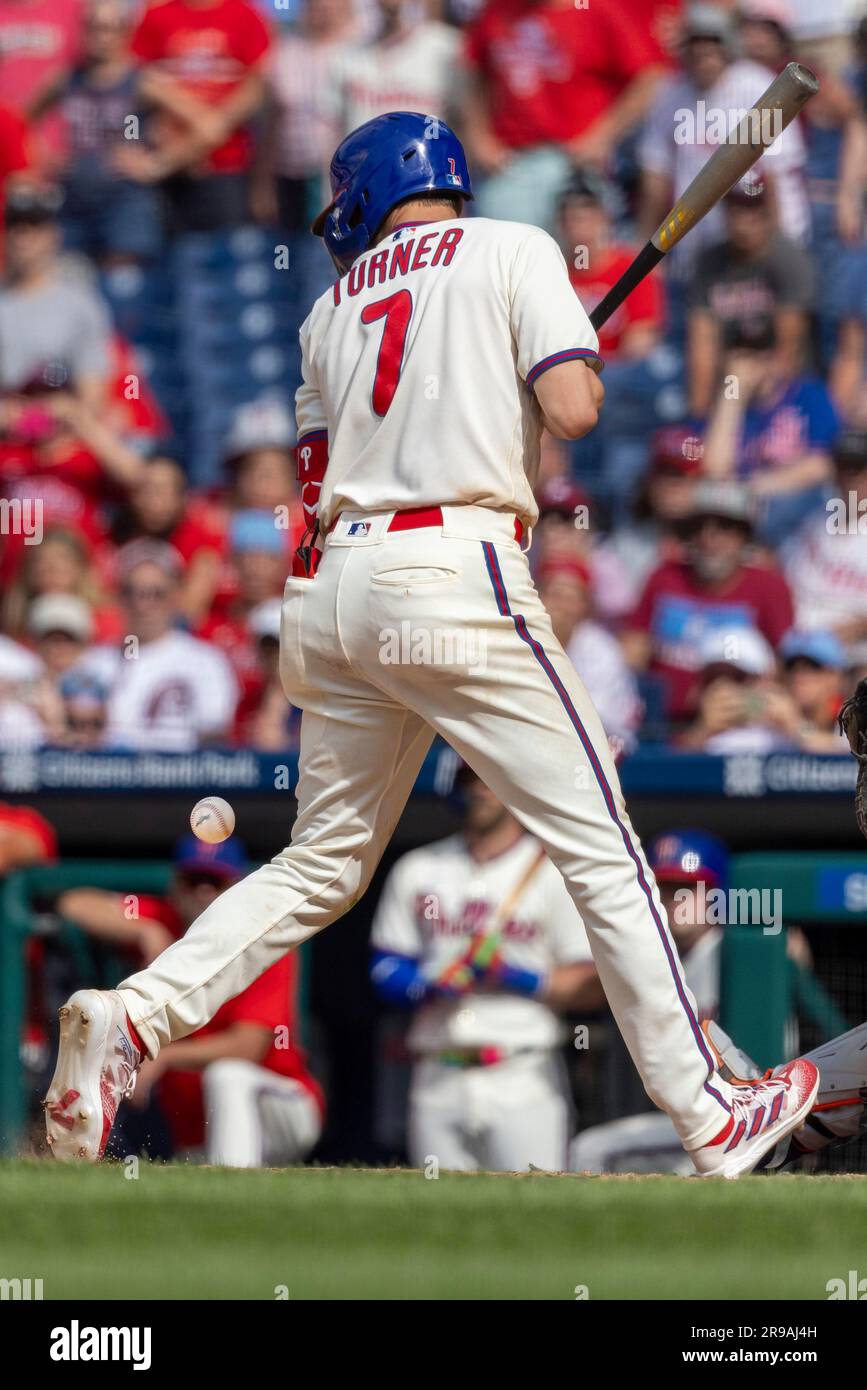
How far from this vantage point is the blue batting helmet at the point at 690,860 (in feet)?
19.3

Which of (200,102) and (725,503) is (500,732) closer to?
(725,503)

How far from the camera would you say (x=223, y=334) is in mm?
9500

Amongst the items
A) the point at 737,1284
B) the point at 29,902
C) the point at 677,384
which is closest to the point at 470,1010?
the point at 29,902

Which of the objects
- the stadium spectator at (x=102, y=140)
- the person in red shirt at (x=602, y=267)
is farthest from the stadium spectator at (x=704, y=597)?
the stadium spectator at (x=102, y=140)

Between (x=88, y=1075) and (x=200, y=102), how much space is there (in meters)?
6.99

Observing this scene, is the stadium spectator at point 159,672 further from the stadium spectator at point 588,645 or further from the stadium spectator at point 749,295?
the stadium spectator at point 749,295

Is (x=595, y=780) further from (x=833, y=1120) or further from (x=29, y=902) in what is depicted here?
(x=29, y=902)

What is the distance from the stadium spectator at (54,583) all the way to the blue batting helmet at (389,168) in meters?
4.53

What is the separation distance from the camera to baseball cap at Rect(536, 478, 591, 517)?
8.16 metres

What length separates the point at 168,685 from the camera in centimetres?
799

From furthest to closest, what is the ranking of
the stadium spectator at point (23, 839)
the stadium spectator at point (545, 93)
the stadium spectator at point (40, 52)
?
1. the stadium spectator at point (40, 52)
2. the stadium spectator at point (545, 93)
3. the stadium spectator at point (23, 839)

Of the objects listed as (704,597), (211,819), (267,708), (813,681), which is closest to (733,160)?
(211,819)

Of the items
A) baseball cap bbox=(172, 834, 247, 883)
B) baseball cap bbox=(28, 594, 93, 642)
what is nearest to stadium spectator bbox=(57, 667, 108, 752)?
baseball cap bbox=(28, 594, 93, 642)

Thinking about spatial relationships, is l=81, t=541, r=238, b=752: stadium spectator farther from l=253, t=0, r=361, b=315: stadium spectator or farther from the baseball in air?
the baseball in air
